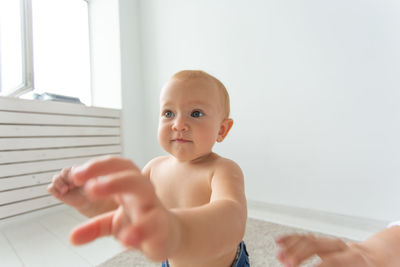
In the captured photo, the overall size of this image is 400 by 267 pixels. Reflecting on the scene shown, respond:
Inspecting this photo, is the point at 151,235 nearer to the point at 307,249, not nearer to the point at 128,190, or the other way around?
the point at 128,190

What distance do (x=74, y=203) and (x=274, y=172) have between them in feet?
3.96

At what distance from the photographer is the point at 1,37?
1.44 meters

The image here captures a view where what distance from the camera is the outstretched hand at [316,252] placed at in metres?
0.26

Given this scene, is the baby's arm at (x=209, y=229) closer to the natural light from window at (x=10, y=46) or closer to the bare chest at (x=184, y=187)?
the bare chest at (x=184, y=187)

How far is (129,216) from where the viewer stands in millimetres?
175

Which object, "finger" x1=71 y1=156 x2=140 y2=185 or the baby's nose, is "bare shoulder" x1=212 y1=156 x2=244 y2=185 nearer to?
the baby's nose

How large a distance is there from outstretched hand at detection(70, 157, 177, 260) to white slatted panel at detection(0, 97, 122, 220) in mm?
1476

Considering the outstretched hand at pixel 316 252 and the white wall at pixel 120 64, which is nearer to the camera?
the outstretched hand at pixel 316 252

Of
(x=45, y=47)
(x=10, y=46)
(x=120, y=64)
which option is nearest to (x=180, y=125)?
(x=120, y=64)

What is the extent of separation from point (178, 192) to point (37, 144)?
137 centimetres

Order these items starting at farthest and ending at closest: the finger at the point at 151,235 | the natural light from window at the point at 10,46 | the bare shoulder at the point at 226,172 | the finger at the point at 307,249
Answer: the natural light from window at the point at 10,46, the bare shoulder at the point at 226,172, the finger at the point at 307,249, the finger at the point at 151,235

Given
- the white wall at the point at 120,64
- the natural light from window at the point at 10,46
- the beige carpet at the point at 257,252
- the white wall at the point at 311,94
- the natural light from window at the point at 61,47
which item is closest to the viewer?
the beige carpet at the point at 257,252

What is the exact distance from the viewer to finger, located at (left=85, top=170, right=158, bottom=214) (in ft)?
0.54

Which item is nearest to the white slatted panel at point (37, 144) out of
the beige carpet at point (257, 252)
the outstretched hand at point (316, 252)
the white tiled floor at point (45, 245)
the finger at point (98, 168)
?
the white tiled floor at point (45, 245)
